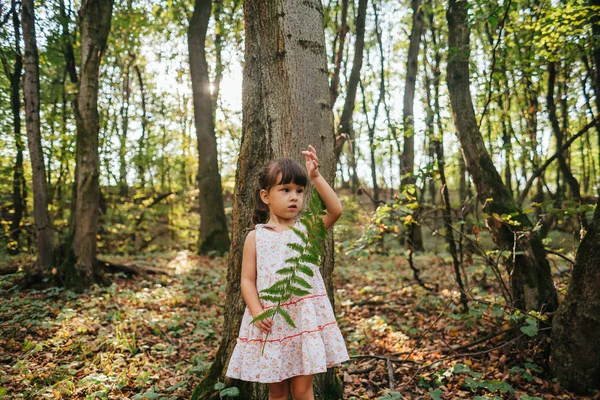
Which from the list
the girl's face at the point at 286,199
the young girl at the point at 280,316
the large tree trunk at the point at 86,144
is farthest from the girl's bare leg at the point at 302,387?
the large tree trunk at the point at 86,144

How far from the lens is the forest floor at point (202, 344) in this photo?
3068 millimetres

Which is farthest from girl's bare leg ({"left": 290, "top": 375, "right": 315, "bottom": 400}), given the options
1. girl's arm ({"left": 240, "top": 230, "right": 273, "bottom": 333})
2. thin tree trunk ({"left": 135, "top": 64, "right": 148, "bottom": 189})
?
thin tree trunk ({"left": 135, "top": 64, "right": 148, "bottom": 189})

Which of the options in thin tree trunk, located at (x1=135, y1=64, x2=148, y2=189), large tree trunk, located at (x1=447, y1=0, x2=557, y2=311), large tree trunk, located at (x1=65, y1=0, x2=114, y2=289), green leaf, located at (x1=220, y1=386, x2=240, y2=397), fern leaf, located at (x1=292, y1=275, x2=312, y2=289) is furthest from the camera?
thin tree trunk, located at (x1=135, y1=64, x2=148, y2=189)

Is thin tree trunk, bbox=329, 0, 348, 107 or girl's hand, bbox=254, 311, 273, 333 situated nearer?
girl's hand, bbox=254, 311, 273, 333

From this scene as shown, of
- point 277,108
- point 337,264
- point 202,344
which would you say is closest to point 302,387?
point 277,108

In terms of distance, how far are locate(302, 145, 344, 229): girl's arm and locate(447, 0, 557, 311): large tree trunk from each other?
2.14 metres

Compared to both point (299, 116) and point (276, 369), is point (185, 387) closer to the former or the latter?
point (276, 369)

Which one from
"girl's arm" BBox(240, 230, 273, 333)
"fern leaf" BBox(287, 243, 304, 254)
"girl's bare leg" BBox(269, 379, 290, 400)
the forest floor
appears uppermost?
"fern leaf" BBox(287, 243, 304, 254)

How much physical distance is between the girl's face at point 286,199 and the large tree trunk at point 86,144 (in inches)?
206

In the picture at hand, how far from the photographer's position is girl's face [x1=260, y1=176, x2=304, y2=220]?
7.07 feet

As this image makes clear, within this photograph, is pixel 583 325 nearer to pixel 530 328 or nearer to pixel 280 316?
pixel 530 328

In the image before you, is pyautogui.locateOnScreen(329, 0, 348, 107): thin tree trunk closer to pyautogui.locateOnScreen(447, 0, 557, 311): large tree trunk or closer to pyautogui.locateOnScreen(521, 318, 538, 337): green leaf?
pyautogui.locateOnScreen(447, 0, 557, 311): large tree trunk

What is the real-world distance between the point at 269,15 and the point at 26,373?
3687 millimetres

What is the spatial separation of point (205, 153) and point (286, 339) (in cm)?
900
